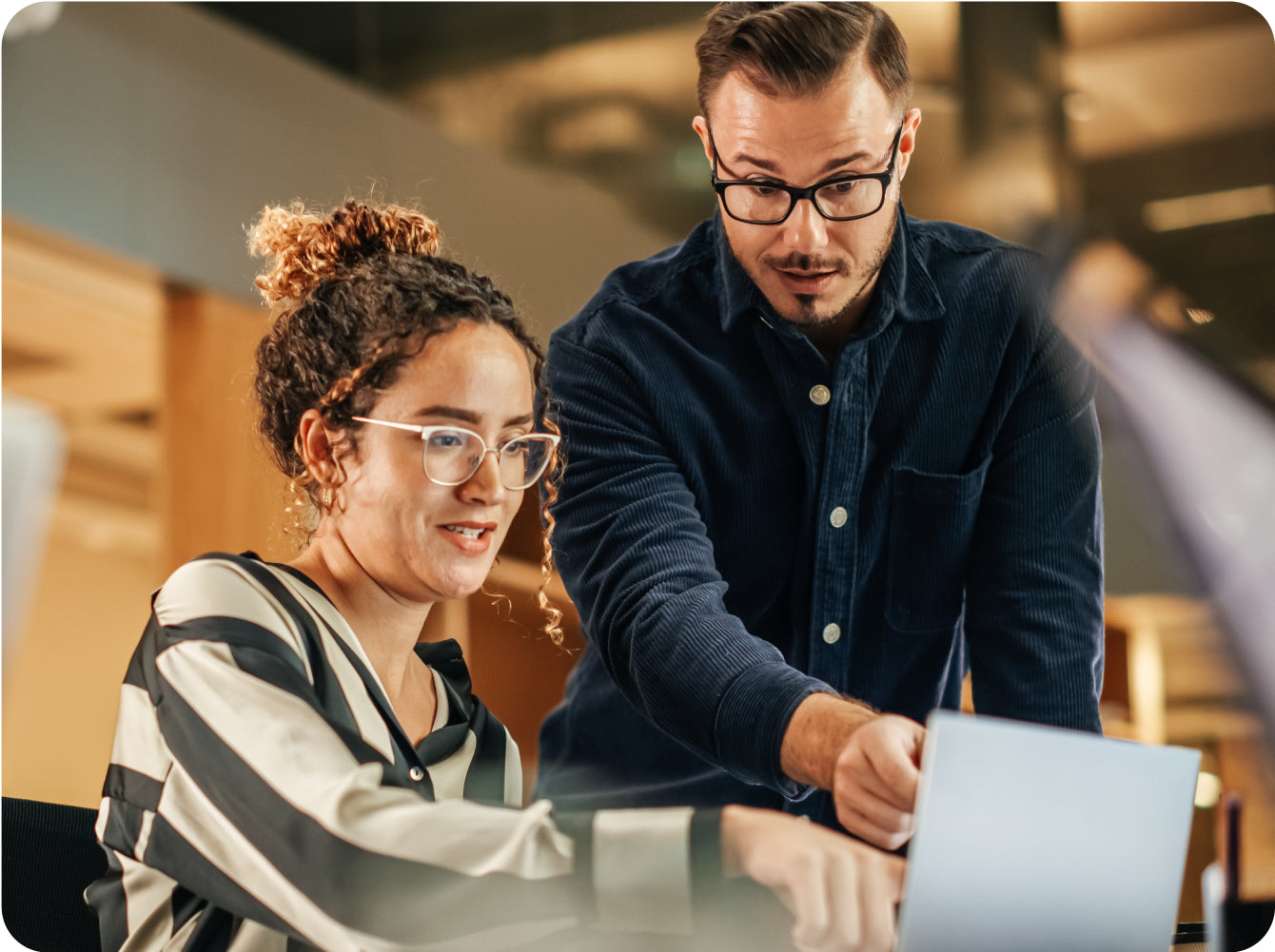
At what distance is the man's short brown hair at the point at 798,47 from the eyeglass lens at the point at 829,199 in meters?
0.09

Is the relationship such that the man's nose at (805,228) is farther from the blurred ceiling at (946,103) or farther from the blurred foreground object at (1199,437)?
the blurred ceiling at (946,103)

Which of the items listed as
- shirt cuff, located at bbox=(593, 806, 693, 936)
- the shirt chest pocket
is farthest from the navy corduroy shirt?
shirt cuff, located at bbox=(593, 806, 693, 936)

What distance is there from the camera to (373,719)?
1.03m

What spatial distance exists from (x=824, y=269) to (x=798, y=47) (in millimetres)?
210

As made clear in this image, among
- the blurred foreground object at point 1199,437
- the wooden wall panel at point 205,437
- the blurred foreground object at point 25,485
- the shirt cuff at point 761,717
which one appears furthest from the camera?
the blurred foreground object at point 1199,437

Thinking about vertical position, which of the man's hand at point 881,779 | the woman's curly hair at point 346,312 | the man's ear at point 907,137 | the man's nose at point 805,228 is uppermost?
the man's ear at point 907,137

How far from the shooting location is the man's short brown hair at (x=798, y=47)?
3.97ft

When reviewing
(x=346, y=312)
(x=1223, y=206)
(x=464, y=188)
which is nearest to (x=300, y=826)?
(x=346, y=312)

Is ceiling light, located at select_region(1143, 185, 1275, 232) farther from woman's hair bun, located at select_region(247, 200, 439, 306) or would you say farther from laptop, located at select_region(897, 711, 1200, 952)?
laptop, located at select_region(897, 711, 1200, 952)

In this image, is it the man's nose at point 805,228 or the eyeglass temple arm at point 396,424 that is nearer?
the eyeglass temple arm at point 396,424

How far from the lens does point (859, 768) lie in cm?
94

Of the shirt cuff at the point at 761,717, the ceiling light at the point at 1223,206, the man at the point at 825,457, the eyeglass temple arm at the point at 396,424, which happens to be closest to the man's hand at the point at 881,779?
the shirt cuff at the point at 761,717

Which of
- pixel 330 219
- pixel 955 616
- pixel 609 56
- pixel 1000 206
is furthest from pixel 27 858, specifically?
pixel 609 56

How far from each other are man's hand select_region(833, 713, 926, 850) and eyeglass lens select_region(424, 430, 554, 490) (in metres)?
0.36
